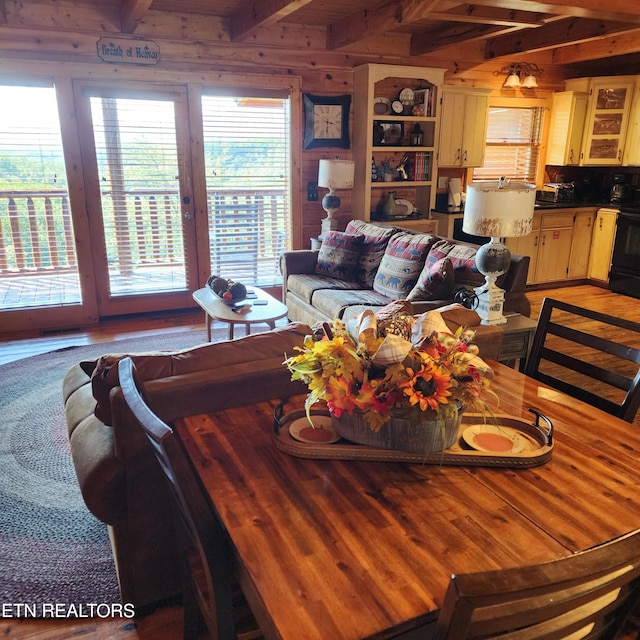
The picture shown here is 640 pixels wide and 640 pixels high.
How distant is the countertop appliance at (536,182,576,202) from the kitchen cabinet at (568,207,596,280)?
0.35 m

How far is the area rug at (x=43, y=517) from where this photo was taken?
6.97 ft

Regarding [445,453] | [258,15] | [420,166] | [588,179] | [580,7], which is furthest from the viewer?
[588,179]

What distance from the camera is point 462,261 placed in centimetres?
381

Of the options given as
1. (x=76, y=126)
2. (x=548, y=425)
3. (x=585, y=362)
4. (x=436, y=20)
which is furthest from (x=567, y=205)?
(x=548, y=425)

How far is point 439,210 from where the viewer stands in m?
6.32

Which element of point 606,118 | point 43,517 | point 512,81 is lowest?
point 43,517

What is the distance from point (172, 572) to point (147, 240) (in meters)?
3.83

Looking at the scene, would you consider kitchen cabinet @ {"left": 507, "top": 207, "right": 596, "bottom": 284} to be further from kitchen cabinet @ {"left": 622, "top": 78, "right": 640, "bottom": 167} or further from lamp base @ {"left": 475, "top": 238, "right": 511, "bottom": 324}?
lamp base @ {"left": 475, "top": 238, "right": 511, "bottom": 324}

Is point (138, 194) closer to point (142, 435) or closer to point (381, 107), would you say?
point (381, 107)

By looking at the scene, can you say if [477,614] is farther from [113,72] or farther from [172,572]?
[113,72]

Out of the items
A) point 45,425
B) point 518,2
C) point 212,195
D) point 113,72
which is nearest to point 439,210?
point 212,195

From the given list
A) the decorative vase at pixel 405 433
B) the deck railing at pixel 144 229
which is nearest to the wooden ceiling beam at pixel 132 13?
the deck railing at pixel 144 229

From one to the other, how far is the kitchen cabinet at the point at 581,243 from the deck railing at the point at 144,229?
11.4 feet

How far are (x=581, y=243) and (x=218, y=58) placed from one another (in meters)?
4.59
